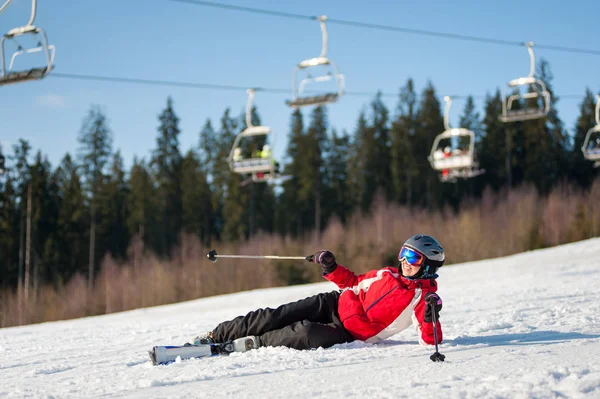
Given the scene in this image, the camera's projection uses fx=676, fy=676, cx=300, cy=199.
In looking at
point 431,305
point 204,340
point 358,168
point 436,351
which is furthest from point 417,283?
point 358,168

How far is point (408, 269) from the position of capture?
5.19 meters

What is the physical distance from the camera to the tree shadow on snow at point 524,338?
519cm

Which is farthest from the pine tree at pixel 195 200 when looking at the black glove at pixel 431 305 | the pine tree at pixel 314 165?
the black glove at pixel 431 305

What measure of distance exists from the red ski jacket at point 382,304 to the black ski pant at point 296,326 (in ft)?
0.39

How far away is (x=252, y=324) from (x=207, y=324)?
134 inches

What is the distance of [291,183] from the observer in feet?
183

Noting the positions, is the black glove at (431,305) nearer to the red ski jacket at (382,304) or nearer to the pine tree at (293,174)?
the red ski jacket at (382,304)

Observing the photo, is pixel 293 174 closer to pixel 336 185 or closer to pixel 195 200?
pixel 336 185

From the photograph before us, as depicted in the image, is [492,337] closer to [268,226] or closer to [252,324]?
Result: [252,324]

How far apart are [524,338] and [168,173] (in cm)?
4865

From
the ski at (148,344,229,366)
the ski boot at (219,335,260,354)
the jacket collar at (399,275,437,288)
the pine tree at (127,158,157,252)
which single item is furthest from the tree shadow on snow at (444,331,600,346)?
the pine tree at (127,158,157,252)

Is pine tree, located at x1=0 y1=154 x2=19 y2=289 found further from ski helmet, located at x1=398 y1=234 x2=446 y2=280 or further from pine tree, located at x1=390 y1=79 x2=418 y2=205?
ski helmet, located at x1=398 y1=234 x2=446 y2=280

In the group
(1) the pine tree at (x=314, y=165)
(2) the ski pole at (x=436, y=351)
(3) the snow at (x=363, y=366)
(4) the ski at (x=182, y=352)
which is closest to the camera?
(3) the snow at (x=363, y=366)

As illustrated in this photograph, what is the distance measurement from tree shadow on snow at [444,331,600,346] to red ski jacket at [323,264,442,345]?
0.38 metres
